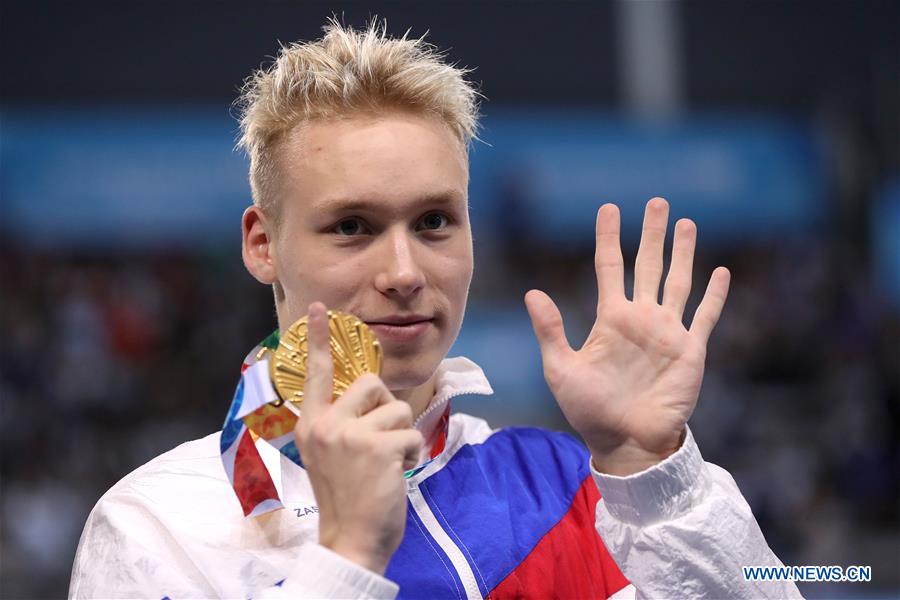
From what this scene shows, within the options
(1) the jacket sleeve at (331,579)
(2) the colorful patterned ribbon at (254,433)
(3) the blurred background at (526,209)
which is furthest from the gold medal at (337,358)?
(3) the blurred background at (526,209)

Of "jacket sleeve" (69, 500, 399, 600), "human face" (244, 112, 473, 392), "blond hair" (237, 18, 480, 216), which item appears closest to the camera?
"jacket sleeve" (69, 500, 399, 600)

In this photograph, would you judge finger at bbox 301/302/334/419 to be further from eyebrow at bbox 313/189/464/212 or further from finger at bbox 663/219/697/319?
finger at bbox 663/219/697/319

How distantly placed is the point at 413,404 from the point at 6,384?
22.2 ft

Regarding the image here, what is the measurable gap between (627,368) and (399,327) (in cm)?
42

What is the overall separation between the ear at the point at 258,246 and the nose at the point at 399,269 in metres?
0.34

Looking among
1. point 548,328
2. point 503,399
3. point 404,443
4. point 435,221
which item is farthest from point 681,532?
point 503,399

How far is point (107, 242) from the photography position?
29.4ft

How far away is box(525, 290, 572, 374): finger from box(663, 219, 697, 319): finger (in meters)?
0.20

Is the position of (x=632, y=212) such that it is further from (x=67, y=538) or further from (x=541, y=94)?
(x=67, y=538)

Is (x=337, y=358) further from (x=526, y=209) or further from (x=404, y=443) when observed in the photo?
(x=526, y=209)

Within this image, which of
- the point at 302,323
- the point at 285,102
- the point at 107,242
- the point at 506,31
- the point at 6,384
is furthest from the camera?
the point at 506,31

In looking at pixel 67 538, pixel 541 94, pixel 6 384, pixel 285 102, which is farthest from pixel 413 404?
pixel 541 94

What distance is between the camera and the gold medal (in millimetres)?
1783

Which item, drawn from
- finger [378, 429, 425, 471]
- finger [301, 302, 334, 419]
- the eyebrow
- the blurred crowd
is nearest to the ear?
the eyebrow
